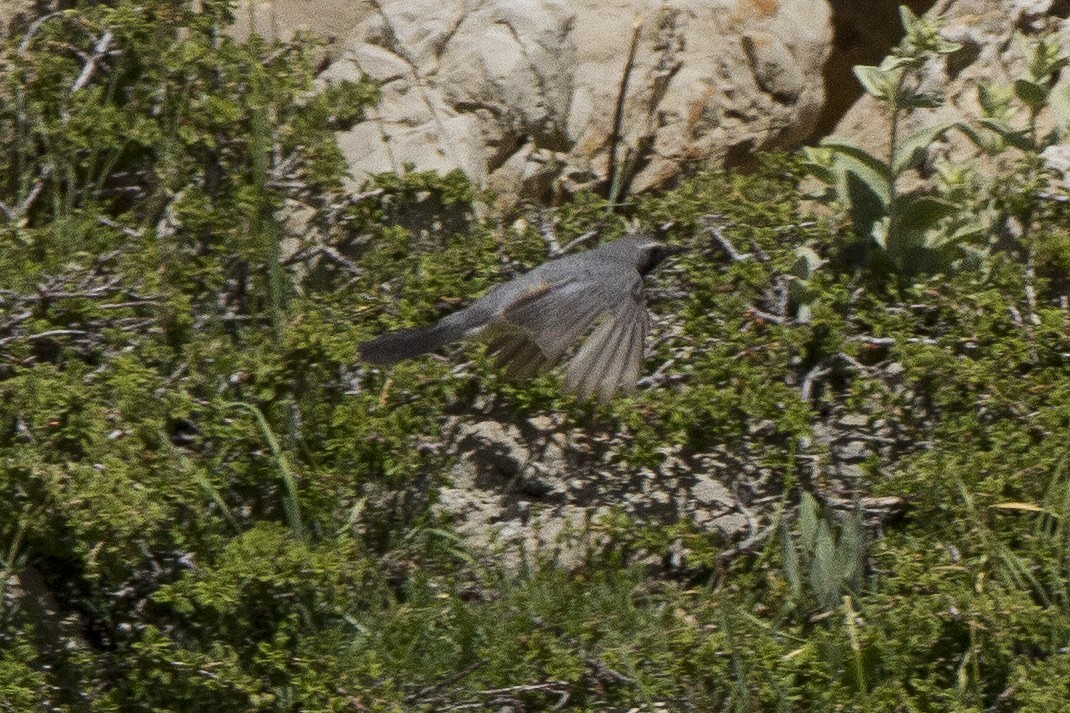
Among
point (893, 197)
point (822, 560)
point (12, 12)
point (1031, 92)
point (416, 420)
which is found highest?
point (12, 12)

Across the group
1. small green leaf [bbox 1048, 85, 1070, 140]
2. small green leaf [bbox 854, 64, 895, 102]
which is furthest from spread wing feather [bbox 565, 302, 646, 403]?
small green leaf [bbox 1048, 85, 1070, 140]

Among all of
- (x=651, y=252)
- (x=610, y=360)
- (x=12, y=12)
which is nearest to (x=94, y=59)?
(x=12, y=12)

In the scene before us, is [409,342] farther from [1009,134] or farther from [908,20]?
[1009,134]

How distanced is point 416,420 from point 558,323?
483mm

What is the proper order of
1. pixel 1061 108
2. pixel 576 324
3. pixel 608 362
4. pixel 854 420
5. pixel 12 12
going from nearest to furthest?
pixel 608 362 < pixel 576 324 < pixel 854 420 < pixel 1061 108 < pixel 12 12

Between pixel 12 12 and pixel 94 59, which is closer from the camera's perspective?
pixel 94 59

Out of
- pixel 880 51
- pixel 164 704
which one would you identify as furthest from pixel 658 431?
pixel 880 51

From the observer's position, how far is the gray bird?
4109 mm

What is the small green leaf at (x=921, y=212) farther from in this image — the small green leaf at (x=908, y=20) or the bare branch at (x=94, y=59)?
the bare branch at (x=94, y=59)

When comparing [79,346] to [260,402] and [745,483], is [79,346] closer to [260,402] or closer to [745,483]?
[260,402]

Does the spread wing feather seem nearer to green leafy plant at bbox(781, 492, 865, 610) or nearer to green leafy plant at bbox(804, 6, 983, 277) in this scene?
green leafy plant at bbox(781, 492, 865, 610)

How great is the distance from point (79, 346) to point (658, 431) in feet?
4.89

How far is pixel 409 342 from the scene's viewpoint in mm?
4207

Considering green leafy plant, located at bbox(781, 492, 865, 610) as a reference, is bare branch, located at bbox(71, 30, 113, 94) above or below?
above
